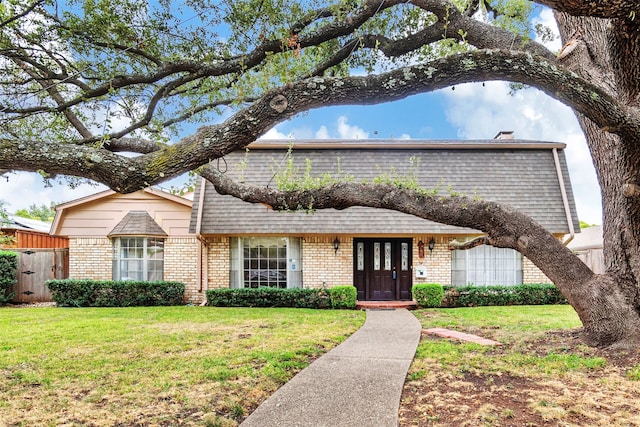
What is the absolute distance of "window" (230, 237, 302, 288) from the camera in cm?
1273

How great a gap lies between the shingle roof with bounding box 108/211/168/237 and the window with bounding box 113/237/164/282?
1.19 feet

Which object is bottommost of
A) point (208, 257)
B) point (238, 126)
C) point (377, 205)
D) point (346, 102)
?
point (208, 257)

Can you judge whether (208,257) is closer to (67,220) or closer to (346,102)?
(67,220)

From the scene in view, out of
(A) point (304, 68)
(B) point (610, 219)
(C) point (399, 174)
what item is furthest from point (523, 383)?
(C) point (399, 174)

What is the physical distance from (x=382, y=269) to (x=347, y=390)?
9118mm

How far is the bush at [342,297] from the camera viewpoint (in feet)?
37.6

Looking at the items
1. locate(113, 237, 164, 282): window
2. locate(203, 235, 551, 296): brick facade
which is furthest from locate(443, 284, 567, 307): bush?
locate(113, 237, 164, 282): window

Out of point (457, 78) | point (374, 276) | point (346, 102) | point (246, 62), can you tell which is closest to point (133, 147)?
point (246, 62)

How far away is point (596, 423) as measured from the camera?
3295 mm

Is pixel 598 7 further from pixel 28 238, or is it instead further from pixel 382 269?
pixel 28 238

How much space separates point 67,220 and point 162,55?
29.4ft

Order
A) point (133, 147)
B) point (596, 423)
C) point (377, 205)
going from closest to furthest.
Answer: point (596, 423) < point (133, 147) < point (377, 205)

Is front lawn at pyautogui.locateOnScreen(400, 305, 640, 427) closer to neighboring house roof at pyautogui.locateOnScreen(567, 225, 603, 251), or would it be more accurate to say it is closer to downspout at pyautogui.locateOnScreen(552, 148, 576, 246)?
downspout at pyautogui.locateOnScreen(552, 148, 576, 246)

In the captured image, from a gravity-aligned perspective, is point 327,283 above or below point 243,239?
below
